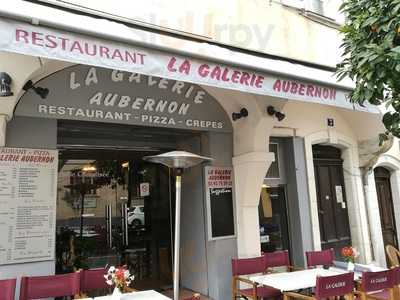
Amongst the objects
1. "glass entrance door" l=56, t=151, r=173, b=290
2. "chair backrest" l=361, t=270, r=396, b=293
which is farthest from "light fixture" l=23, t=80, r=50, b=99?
"chair backrest" l=361, t=270, r=396, b=293

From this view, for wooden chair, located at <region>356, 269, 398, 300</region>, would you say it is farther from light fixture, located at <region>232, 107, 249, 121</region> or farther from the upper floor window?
the upper floor window

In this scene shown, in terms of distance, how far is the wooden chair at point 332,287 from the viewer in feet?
13.8

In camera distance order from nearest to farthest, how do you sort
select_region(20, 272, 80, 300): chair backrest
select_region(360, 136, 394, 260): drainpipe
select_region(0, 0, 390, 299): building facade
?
select_region(0, 0, 390, 299): building facade, select_region(20, 272, 80, 300): chair backrest, select_region(360, 136, 394, 260): drainpipe

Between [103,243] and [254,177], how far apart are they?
288cm

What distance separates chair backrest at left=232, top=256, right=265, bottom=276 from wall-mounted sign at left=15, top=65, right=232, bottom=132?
2091mm

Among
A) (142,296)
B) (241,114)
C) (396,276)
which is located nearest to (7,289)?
(142,296)

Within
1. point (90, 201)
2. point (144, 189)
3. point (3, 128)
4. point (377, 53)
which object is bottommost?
point (90, 201)

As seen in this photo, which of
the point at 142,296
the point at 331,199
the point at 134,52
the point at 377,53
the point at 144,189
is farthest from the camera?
the point at 331,199

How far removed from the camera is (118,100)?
17.3 feet

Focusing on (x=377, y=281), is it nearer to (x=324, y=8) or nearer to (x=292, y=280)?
(x=292, y=280)

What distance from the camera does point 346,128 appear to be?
8.41 meters

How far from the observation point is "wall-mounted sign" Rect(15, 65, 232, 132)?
4.84 metres

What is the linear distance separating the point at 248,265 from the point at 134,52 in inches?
137

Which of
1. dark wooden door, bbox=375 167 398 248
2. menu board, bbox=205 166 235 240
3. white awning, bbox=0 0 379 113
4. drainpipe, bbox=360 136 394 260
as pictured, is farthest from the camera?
dark wooden door, bbox=375 167 398 248
